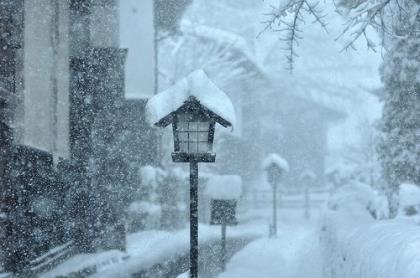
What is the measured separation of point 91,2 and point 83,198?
473cm

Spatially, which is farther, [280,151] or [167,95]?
[280,151]

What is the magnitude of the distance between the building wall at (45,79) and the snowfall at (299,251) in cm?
245

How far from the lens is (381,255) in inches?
194

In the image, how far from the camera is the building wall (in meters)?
9.14

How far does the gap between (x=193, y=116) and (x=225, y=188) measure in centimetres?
541

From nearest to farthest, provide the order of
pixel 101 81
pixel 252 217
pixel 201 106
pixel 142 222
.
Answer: pixel 201 106 < pixel 101 81 < pixel 142 222 < pixel 252 217

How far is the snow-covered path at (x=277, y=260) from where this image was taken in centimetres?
1067

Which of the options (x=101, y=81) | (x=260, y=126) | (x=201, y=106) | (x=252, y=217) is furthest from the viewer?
(x=260, y=126)

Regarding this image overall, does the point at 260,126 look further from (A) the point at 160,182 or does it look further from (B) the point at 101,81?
(B) the point at 101,81

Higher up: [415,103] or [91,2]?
[91,2]

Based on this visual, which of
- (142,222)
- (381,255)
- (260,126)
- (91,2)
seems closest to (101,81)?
(91,2)

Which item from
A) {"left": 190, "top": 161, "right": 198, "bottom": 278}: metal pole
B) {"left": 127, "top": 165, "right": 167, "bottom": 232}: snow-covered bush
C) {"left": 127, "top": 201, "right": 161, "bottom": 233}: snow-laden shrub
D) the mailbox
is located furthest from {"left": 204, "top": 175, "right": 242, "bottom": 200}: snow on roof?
{"left": 190, "top": 161, "right": 198, "bottom": 278}: metal pole

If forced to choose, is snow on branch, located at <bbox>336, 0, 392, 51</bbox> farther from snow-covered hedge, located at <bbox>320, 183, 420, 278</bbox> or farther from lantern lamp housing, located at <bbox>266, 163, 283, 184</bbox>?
lantern lamp housing, located at <bbox>266, 163, 283, 184</bbox>

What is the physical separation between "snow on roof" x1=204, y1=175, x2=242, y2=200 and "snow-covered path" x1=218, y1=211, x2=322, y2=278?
1.51 m
